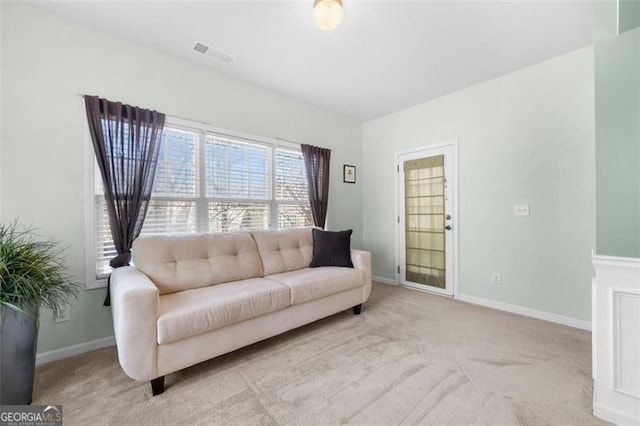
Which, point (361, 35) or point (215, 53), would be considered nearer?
point (361, 35)

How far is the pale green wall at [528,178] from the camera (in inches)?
101

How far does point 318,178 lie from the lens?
3.87 m

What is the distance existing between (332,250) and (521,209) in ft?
6.95

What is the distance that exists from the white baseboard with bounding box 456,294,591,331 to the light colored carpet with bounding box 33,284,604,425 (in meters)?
0.13

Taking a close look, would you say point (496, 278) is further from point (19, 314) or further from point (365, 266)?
point (19, 314)

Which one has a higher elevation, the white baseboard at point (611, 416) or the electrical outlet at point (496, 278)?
the electrical outlet at point (496, 278)

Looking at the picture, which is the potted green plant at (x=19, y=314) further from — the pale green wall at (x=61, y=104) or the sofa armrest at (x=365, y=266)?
the sofa armrest at (x=365, y=266)

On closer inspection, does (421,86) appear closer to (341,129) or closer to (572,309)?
(341,129)

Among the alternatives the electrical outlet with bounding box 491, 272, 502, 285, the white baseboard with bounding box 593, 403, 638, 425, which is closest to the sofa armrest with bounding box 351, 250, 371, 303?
the electrical outlet with bounding box 491, 272, 502, 285

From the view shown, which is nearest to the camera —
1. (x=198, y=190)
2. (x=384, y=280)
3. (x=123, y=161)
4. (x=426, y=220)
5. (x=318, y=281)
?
(x=123, y=161)

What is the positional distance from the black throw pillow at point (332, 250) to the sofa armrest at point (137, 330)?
171 centimetres

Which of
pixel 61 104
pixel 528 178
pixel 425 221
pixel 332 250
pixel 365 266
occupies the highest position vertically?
pixel 61 104

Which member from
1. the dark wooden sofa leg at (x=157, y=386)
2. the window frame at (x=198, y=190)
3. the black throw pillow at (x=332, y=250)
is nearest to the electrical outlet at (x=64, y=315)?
the window frame at (x=198, y=190)

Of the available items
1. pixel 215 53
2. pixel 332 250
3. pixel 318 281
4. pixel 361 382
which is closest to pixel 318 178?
pixel 332 250
